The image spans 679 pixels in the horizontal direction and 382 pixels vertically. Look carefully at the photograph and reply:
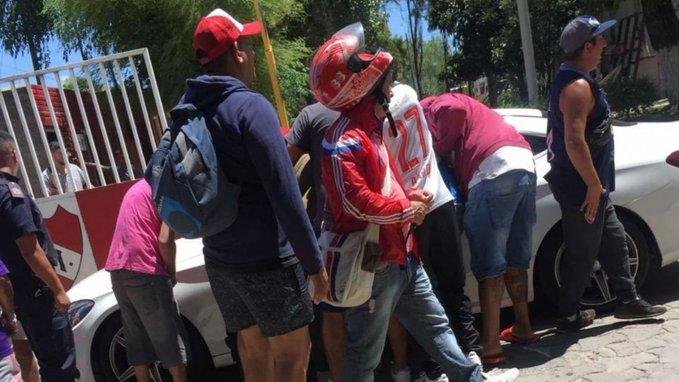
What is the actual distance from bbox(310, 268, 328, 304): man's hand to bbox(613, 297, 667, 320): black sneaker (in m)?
2.32

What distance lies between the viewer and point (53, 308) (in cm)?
419

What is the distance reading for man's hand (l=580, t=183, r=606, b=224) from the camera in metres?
4.04

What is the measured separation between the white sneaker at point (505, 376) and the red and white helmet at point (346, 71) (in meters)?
Result: 1.67

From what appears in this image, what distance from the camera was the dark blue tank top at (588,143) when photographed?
413cm

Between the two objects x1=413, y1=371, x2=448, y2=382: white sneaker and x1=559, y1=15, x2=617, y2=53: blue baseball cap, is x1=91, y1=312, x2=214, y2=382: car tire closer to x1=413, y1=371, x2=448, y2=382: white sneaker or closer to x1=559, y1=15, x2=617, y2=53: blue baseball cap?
x1=413, y1=371, x2=448, y2=382: white sneaker

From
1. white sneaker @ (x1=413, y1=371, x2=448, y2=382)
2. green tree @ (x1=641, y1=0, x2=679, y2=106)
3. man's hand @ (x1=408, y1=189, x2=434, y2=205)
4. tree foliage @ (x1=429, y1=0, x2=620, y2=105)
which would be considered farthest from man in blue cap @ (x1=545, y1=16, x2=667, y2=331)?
tree foliage @ (x1=429, y1=0, x2=620, y2=105)

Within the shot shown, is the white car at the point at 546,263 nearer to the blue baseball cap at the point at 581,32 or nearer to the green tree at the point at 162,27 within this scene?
the blue baseball cap at the point at 581,32

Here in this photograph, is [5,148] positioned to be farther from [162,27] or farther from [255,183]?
[162,27]

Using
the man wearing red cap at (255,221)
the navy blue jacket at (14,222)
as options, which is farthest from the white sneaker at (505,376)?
the navy blue jacket at (14,222)

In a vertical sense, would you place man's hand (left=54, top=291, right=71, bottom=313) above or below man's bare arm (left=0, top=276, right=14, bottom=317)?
below

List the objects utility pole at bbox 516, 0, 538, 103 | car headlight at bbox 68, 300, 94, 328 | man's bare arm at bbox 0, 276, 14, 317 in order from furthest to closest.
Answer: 1. utility pole at bbox 516, 0, 538, 103
2. car headlight at bbox 68, 300, 94, 328
3. man's bare arm at bbox 0, 276, 14, 317

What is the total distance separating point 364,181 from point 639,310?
232 cm

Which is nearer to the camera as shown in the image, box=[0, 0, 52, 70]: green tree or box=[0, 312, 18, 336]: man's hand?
box=[0, 312, 18, 336]: man's hand

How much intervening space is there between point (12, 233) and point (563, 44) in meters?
3.20
